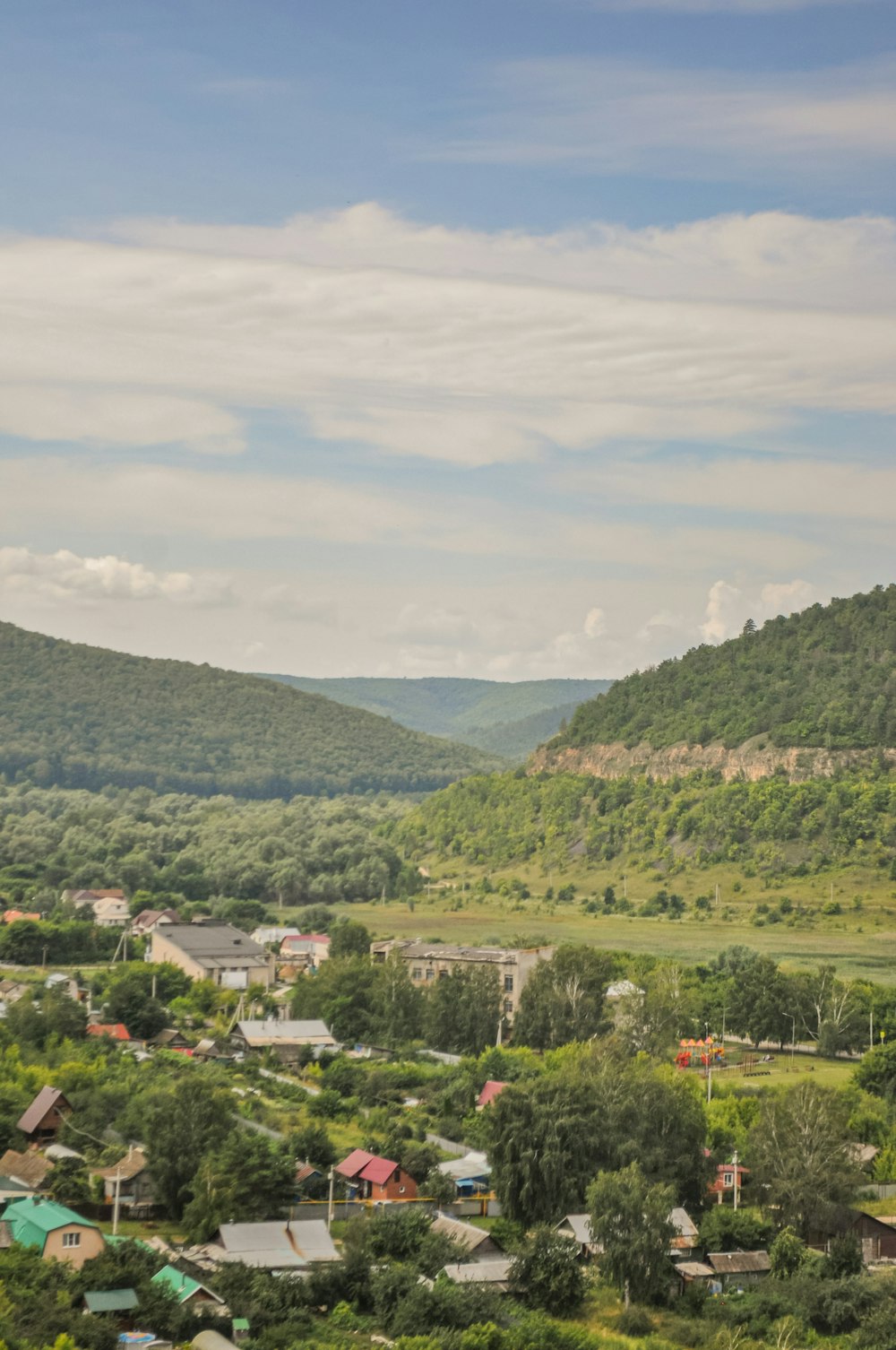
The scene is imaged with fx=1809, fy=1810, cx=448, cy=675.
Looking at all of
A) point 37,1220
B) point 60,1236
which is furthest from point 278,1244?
point 37,1220

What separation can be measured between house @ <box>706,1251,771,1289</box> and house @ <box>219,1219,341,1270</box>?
9085 mm

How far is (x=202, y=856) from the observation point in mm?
131125

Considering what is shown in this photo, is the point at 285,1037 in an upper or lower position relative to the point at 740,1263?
upper

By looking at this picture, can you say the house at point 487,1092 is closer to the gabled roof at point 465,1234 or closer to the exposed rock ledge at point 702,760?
the gabled roof at point 465,1234

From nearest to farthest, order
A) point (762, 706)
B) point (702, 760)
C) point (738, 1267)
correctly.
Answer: point (738, 1267) < point (702, 760) < point (762, 706)

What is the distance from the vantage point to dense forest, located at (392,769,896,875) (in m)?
121

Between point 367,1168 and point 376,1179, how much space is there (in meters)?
0.56

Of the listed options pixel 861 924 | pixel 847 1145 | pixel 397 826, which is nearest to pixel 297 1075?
pixel 847 1145

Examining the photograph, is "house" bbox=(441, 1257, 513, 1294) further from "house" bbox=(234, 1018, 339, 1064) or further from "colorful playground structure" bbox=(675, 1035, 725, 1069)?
"colorful playground structure" bbox=(675, 1035, 725, 1069)

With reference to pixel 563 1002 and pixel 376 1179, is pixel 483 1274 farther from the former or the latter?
pixel 563 1002

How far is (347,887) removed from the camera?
417 ft

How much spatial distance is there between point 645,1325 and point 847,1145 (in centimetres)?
1057

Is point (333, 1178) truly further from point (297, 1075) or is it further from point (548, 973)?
point (548, 973)

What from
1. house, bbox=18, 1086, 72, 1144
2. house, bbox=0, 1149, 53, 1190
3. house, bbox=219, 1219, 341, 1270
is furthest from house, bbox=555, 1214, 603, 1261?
house, bbox=18, 1086, 72, 1144
